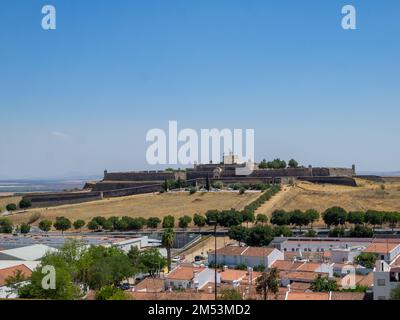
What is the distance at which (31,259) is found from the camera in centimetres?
1762

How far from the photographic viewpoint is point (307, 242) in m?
20.2

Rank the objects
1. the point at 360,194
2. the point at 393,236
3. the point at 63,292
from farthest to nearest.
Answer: the point at 360,194, the point at 393,236, the point at 63,292

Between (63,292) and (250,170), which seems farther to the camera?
(250,170)

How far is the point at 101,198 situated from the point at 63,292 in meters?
32.5

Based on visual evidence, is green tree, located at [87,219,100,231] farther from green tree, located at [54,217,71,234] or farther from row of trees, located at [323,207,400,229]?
row of trees, located at [323,207,400,229]

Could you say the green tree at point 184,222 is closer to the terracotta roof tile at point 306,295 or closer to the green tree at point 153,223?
the green tree at point 153,223

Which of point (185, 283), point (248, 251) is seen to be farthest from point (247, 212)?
point (185, 283)

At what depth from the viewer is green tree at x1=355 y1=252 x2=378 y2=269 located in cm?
1617

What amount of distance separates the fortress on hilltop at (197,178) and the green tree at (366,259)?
23.2m

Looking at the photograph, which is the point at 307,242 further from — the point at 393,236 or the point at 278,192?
the point at 278,192

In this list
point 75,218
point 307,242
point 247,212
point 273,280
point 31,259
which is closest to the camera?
point 273,280

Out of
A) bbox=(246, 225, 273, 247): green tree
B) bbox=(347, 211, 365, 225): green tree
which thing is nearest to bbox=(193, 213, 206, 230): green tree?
bbox=(246, 225, 273, 247): green tree

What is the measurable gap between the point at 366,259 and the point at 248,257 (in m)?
3.54

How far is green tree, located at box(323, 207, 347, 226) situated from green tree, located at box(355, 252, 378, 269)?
28.5ft
